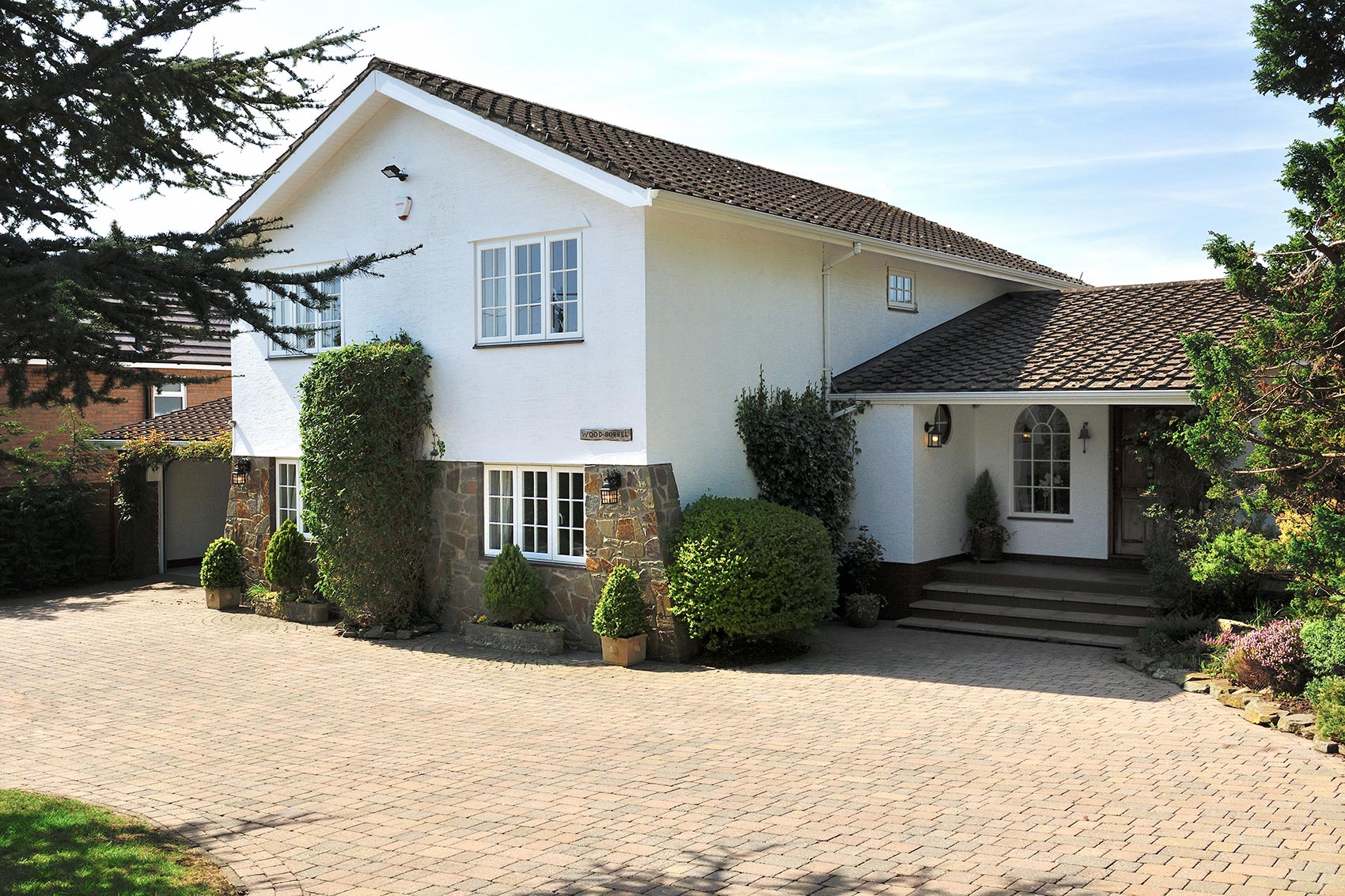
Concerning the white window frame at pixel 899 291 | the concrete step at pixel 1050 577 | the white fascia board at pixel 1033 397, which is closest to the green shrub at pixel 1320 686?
the white fascia board at pixel 1033 397

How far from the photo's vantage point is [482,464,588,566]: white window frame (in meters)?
14.1

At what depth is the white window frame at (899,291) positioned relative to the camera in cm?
1781

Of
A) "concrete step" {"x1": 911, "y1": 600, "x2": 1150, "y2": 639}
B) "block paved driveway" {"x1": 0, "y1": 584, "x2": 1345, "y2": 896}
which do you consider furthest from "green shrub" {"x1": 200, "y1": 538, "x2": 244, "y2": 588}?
"concrete step" {"x1": 911, "y1": 600, "x2": 1150, "y2": 639}

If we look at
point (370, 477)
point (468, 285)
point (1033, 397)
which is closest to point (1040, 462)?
point (1033, 397)

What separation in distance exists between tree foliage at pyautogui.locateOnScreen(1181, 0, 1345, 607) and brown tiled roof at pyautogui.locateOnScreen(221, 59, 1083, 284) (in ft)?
18.9

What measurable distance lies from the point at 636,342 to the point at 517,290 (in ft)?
7.33

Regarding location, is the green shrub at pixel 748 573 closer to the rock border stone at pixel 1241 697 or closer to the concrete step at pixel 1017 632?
the concrete step at pixel 1017 632

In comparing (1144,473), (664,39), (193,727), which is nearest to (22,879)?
(193,727)

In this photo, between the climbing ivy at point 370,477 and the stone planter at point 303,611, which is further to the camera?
the stone planter at point 303,611

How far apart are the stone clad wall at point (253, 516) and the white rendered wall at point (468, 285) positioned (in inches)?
26.4

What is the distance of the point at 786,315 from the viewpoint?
1541 centimetres

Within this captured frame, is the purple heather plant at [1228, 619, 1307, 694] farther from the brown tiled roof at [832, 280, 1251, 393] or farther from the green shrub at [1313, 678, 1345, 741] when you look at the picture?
the brown tiled roof at [832, 280, 1251, 393]

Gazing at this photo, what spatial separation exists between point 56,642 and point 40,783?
22.8 feet

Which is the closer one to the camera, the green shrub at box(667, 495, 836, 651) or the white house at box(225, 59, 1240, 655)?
the green shrub at box(667, 495, 836, 651)
